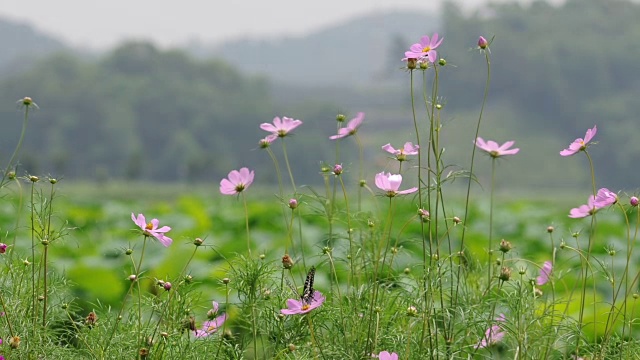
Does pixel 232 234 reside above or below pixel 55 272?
below

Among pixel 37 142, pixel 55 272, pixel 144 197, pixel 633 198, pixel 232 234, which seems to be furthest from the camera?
pixel 37 142

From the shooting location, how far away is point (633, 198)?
4.52ft

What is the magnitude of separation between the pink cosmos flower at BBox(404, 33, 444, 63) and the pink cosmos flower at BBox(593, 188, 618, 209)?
0.35 metres

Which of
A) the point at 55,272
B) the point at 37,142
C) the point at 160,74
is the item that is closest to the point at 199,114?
the point at 160,74

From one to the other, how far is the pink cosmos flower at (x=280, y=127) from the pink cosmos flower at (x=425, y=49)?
262 mm

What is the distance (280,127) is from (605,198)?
0.59m

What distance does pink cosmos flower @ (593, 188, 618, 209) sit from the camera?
137 cm

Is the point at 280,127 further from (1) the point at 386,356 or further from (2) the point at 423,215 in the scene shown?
(1) the point at 386,356

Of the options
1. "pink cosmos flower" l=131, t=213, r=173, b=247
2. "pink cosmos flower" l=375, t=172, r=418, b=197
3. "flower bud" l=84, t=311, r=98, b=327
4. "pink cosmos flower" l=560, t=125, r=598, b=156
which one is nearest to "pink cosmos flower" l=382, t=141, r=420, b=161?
"pink cosmos flower" l=375, t=172, r=418, b=197

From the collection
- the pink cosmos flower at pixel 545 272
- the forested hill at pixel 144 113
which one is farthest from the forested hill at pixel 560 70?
the pink cosmos flower at pixel 545 272

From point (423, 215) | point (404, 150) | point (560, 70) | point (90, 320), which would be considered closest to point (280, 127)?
point (404, 150)

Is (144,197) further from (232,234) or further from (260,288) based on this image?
(260,288)

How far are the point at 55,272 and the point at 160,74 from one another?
319 ft

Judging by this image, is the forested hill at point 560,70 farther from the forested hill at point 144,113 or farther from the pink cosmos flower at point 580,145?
the pink cosmos flower at point 580,145
